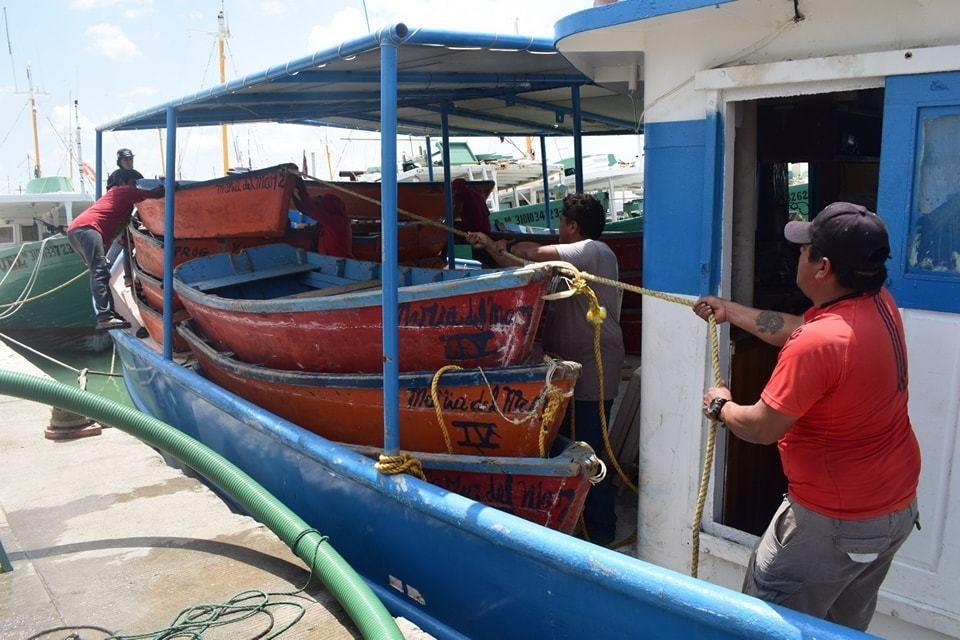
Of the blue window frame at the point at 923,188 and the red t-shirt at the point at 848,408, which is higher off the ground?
the blue window frame at the point at 923,188

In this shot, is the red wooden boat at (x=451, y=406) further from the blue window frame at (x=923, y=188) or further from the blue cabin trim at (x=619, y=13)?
the blue cabin trim at (x=619, y=13)

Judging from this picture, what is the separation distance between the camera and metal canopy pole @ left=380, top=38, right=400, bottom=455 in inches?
122

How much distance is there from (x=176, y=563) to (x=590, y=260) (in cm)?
261

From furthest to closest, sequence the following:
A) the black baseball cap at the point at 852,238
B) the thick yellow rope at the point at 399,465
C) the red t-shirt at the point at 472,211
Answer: the red t-shirt at the point at 472,211, the thick yellow rope at the point at 399,465, the black baseball cap at the point at 852,238

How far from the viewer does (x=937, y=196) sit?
265cm

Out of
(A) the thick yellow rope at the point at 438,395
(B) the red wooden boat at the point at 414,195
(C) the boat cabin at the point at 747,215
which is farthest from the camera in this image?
(B) the red wooden boat at the point at 414,195

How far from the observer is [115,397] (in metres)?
11.8

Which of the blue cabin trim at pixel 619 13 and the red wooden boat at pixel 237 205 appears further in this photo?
the red wooden boat at pixel 237 205

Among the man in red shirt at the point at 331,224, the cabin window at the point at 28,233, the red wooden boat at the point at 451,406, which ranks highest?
the man in red shirt at the point at 331,224

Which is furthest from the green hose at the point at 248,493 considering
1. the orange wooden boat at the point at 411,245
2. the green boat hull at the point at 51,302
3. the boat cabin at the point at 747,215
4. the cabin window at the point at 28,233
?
the cabin window at the point at 28,233

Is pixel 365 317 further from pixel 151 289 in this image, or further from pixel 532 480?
pixel 151 289

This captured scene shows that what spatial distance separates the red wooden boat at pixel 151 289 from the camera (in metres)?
6.69

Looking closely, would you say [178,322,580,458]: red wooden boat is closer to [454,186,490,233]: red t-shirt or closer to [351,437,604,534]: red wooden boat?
[351,437,604,534]: red wooden boat

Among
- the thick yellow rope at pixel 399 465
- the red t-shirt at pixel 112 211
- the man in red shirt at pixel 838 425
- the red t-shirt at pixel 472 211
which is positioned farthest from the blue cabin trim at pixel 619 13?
the red t-shirt at pixel 112 211
